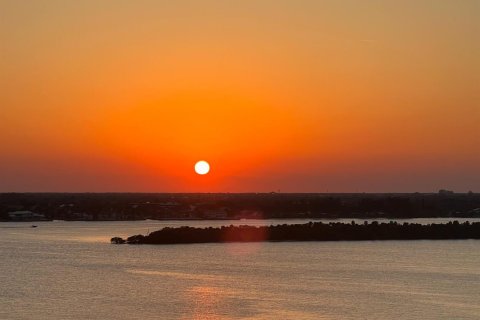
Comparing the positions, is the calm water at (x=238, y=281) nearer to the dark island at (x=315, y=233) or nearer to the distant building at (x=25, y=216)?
the dark island at (x=315, y=233)

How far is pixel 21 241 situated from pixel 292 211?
67176mm

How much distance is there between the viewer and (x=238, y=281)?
41094 millimetres

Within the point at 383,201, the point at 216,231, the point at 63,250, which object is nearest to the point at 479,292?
the point at 63,250

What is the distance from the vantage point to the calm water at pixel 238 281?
3158 cm

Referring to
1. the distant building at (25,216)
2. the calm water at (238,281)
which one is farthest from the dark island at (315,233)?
the distant building at (25,216)

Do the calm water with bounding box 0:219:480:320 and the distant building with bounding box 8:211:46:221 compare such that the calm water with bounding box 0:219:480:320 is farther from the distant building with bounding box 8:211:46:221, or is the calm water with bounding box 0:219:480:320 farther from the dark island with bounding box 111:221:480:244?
the distant building with bounding box 8:211:46:221

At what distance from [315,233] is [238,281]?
31.9m

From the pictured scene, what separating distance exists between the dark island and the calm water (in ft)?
17.9

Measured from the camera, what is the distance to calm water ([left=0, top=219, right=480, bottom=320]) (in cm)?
3158

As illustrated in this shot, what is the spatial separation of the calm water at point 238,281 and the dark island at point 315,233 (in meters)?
5.45

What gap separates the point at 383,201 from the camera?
135m

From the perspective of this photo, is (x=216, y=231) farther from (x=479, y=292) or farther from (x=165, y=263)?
(x=479, y=292)

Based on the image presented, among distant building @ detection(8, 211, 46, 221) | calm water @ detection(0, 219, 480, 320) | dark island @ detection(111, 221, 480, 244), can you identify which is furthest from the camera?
distant building @ detection(8, 211, 46, 221)

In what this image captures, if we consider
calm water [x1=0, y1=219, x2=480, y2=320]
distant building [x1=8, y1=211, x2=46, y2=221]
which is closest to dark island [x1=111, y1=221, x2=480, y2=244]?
calm water [x1=0, y1=219, x2=480, y2=320]
